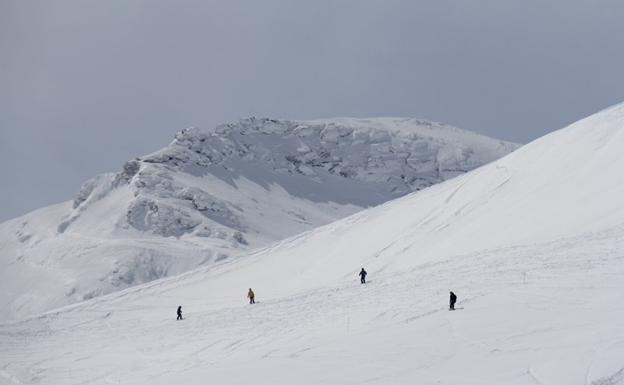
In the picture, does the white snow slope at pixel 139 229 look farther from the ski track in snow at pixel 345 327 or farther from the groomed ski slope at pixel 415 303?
the ski track in snow at pixel 345 327

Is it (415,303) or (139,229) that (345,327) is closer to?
(415,303)

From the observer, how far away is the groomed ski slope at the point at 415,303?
2259 cm

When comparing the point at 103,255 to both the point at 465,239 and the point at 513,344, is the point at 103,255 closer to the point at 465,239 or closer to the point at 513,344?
the point at 465,239

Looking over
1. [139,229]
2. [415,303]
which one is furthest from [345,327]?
[139,229]

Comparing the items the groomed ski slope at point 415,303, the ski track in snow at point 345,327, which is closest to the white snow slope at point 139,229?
the groomed ski slope at point 415,303

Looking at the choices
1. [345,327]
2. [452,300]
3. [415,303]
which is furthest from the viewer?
[415,303]

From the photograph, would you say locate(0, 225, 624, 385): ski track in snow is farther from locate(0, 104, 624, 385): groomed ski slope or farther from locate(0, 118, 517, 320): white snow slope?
locate(0, 118, 517, 320): white snow slope

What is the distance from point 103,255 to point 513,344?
118 m

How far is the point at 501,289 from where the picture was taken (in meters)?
30.3

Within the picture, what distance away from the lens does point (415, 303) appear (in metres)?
32.0

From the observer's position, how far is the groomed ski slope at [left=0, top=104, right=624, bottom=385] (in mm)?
22594

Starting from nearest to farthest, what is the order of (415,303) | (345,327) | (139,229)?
(345,327), (415,303), (139,229)

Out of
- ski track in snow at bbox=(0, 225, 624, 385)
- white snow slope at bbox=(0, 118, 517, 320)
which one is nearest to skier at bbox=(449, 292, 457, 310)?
ski track in snow at bbox=(0, 225, 624, 385)

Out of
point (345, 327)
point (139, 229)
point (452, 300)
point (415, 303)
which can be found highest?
point (139, 229)
